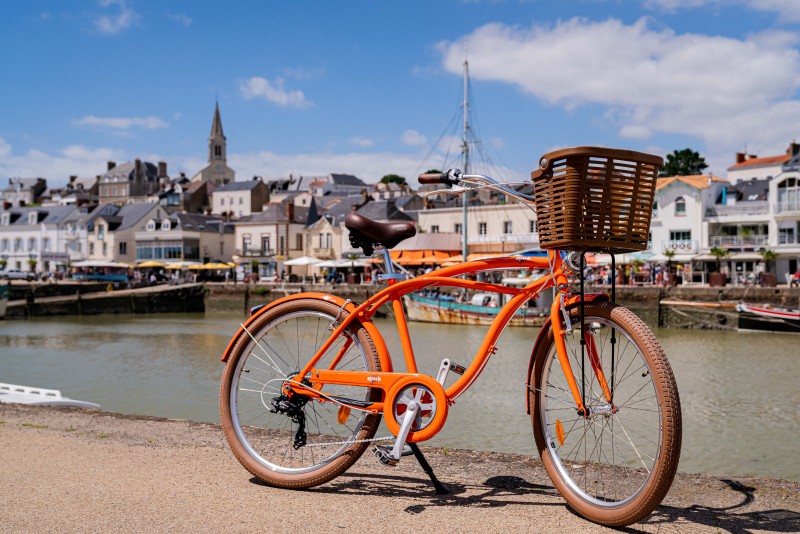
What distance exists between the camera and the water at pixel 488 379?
10.9 metres

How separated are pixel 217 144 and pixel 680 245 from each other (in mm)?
112167

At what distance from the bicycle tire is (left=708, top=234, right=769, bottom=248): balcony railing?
50694mm

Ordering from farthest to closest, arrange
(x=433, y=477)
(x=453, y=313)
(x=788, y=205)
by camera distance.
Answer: (x=788, y=205)
(x=453, y=313)
(x=433, y=477)

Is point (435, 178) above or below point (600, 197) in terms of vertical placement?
above

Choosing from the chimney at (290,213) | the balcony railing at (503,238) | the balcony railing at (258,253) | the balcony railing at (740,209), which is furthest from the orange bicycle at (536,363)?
the balcony railing at (258,253)

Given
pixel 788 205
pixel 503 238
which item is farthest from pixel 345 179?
pixel 788 205

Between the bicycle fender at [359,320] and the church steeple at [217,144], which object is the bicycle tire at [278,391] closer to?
the bicycle fender at [359,320]

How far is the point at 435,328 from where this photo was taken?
35.5 m

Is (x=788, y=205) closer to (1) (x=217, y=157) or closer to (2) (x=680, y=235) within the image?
(2) (x=680, y=235)

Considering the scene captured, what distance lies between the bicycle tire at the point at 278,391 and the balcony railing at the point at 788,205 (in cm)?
5162

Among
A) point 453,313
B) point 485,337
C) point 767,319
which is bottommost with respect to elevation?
point 767,319

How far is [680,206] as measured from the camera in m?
53.2

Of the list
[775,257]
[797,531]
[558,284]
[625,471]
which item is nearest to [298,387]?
[558,284]

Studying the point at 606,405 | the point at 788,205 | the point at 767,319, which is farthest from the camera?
the point at 788,205
